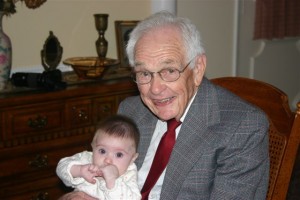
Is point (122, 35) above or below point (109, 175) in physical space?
above

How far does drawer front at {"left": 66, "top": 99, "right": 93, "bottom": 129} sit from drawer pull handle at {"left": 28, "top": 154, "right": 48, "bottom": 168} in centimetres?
24

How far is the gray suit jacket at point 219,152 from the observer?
1.67 metres

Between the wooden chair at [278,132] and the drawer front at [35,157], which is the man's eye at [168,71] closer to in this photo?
the wooden chair at [278,132]

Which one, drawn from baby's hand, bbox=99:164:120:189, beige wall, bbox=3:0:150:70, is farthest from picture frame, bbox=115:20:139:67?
baby's hand, bbox=99:164:120:189

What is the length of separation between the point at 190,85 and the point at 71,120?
121cm

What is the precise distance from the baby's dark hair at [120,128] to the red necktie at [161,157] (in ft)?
0.37

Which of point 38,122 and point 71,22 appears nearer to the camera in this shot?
point 38,122

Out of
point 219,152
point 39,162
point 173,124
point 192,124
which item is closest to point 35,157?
point 39,162

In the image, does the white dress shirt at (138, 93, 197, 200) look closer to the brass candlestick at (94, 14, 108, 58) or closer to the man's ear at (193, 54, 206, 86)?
the man's ear at (193, 54, 206, 86)

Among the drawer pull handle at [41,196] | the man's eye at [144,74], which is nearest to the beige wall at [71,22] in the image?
the drawer pull handle at [41,196]

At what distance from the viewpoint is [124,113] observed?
214cm

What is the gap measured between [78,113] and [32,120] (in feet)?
0.99

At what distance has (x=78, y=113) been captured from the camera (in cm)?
287

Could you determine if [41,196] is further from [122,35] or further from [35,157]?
[122,35]
